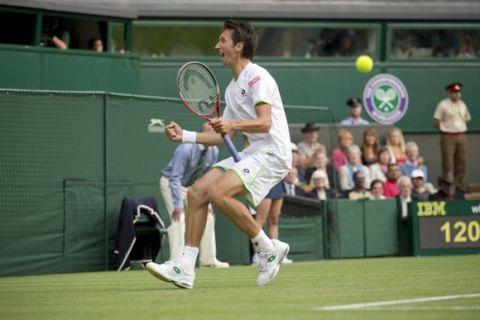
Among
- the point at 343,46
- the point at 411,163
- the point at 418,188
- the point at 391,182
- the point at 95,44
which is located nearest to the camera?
the point at 95,44

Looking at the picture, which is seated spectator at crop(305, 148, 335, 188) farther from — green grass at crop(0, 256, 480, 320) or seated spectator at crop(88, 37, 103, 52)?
green grass at crop(0, 256, 480, 320)

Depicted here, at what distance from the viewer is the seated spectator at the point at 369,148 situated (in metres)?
19.9

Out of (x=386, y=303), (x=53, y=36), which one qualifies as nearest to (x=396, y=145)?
(x=53, y=36)

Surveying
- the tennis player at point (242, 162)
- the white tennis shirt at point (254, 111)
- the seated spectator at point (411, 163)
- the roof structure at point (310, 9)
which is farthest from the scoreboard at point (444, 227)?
the white tennis shirt at point (254, 111)

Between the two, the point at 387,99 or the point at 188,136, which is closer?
the point at 188,136

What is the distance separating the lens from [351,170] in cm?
1936

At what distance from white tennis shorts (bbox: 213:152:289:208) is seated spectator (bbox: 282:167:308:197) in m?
7.84

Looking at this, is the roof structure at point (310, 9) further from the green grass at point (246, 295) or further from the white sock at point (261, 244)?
the white sock at point (261, 244)

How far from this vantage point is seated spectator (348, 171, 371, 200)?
18.9m

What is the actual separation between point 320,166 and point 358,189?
0.80 metres

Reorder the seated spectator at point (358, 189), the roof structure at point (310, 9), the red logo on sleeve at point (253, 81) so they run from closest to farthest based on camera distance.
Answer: the red logo on sleeve at point (253, 81) → the seated spectator at point (358, 189) → the roof structure at point (310, 9)

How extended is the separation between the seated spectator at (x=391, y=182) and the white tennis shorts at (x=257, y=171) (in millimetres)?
9469

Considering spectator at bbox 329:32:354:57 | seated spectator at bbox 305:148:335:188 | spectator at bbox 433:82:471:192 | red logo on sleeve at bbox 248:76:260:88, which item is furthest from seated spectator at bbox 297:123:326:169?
red logo on sleeve at bbox 248:76:260:88

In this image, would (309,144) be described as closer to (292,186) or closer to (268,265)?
(292,186)
